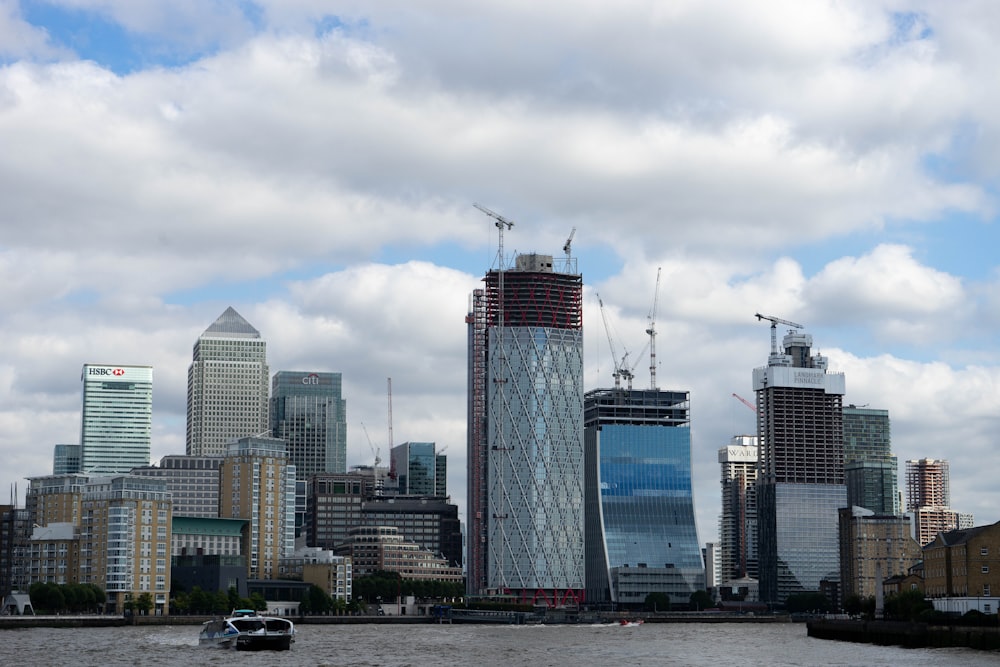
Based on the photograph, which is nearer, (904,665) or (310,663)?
(904,665)

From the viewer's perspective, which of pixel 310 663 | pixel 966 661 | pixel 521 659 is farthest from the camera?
pixel 521 659

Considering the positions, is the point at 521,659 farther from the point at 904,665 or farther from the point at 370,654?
the point at 904,665

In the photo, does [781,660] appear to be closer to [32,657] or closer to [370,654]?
[370,654]

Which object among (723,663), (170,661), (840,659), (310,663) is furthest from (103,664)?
(840,659)

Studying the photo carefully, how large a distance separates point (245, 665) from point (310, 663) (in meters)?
7.72

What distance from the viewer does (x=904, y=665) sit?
16612cm

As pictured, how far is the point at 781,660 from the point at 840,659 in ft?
28.2

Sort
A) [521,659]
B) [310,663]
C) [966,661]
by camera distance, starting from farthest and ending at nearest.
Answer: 1. [521,659]
2. [310,663]
3. [966,661]

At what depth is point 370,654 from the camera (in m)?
199

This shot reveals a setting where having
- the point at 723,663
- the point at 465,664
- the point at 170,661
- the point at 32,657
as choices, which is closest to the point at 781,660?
the point at 723,663

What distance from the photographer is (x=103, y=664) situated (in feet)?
571

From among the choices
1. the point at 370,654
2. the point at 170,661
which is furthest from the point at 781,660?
the point at 170,661

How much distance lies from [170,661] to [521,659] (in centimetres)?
4184

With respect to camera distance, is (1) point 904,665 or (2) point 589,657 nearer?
(1) point 904,665
